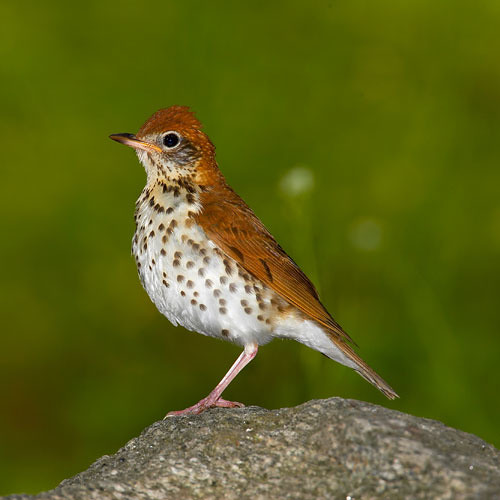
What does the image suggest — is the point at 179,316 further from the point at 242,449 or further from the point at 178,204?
the point at 242,449

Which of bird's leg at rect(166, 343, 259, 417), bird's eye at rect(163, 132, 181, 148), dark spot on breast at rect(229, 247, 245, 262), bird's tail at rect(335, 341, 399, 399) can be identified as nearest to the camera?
bird's leg at rect(166, 343, 259, 417)

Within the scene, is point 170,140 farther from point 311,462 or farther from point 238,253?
point 311,462

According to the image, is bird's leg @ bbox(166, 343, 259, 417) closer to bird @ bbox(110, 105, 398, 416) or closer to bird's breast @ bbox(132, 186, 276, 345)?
bird @ bbox(110, 105, 398, 416)

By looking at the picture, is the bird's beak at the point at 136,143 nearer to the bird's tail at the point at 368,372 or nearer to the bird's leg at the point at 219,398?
the bird's leg at the point at 219,398

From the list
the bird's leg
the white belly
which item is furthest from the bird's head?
the bird's leg

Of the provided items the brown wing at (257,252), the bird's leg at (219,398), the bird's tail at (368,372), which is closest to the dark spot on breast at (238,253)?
the brown wing at (257,252)

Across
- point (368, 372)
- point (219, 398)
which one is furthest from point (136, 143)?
point (368, 372)

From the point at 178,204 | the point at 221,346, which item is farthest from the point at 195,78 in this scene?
the point at 178,204
